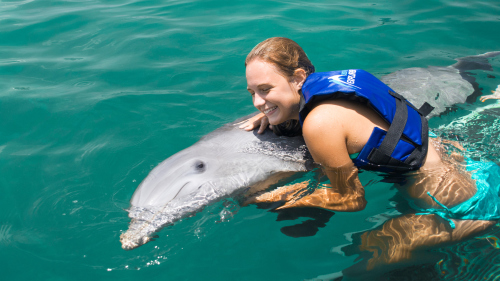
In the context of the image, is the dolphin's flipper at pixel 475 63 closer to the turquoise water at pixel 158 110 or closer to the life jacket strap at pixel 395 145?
the turquoise water at pixel 158 110

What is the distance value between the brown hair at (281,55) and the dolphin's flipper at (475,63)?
4.84m

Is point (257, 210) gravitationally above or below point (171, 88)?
below

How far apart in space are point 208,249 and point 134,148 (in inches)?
91.6

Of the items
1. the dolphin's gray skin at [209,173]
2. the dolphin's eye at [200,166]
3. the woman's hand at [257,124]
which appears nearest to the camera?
the dolphin's gray skin at [209,173]

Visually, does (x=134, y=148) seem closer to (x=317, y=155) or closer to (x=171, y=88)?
(x=171, y=88)

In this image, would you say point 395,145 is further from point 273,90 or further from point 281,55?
point 281,55

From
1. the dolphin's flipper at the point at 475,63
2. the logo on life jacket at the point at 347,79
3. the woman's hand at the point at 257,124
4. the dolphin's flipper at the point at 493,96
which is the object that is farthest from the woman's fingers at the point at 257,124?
the dolphin's flipper at the point at 475,63

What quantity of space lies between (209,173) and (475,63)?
615 cm

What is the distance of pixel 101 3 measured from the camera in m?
11.4

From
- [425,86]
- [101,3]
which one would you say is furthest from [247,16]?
[425,86]

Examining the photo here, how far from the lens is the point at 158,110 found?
6742mm

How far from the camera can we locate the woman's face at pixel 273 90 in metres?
4.04

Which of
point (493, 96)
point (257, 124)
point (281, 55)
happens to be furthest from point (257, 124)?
point (493, 96)

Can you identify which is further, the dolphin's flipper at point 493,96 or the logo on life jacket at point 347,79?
the dolphin's flipper at point 493,96
